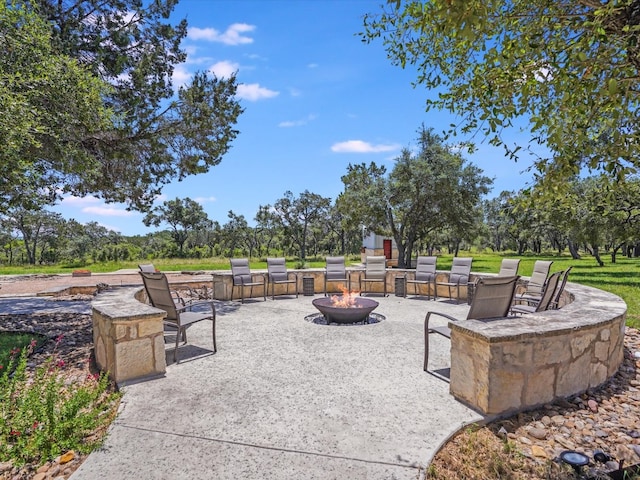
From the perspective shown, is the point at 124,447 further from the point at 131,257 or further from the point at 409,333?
the point at 131,257

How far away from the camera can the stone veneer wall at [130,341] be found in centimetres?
338

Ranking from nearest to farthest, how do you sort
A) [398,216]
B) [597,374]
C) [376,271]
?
[597,374]
[376,271]
[398,216]

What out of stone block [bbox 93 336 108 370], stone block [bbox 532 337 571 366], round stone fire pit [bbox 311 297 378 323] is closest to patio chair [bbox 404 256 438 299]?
round stone fire pit [bbox 311 297 378 323]

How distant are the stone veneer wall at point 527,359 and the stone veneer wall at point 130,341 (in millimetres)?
2776

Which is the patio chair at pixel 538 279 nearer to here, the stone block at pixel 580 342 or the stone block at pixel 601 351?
the stone block at pixel 601 351

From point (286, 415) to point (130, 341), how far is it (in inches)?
67.0

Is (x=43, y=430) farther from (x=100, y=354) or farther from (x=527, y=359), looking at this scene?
(x=527, y=359)

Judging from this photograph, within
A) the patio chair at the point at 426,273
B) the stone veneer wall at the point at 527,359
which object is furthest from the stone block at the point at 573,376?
the patio chair at the point at 426,273

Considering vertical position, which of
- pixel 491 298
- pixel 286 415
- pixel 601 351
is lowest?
pixel 286 415

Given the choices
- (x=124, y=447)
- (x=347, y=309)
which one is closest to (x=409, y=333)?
(x=347, y=309)

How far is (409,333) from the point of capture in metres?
5.39

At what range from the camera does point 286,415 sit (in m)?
2.81

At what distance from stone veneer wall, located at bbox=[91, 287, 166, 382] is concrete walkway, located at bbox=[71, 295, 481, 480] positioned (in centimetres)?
16

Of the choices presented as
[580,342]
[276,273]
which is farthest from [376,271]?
[580,342]
